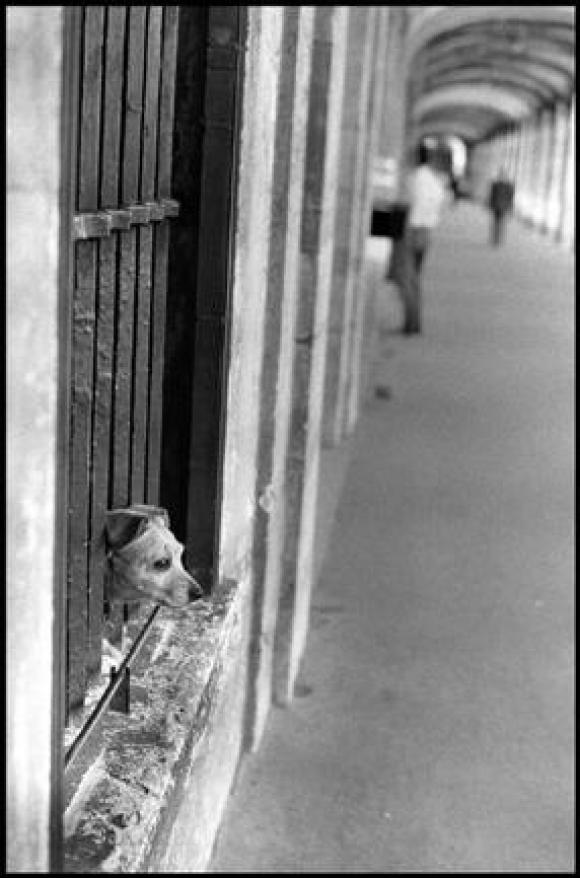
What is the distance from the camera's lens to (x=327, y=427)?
9773 mm

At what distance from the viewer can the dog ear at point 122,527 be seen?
8.89 ft

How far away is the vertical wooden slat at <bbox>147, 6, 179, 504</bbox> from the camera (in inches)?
116

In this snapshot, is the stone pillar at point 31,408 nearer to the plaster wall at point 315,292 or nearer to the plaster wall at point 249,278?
the plaster wall at point 249,278

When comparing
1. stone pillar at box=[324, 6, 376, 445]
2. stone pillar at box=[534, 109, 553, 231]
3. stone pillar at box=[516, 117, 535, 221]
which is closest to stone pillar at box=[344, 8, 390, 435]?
stone pillar at box=[324, 6, 376, 445]

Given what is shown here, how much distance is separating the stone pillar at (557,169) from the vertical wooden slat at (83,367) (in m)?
34.2

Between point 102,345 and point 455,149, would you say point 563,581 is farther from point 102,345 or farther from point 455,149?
point 455,149

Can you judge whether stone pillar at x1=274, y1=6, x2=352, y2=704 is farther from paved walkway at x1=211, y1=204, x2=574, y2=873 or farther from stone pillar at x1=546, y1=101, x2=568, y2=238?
stone pillar at x1=546, y1=101, x2=568, y2=238

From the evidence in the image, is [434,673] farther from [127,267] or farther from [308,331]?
[127,267]

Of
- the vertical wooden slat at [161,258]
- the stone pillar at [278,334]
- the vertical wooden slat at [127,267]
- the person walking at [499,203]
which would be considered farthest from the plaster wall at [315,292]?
the person walking at [499,203]

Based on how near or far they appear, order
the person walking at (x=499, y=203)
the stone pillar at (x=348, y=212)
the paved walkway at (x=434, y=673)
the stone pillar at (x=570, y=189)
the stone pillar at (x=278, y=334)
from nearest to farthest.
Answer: the stone pillar at (x=278, y=334)
the paved walkway at (x=434, y=673)
the stone pillar at (x=348, y=212)
the person walking at (x=499, y=203)
the stone pillar at (x=570, y=189)

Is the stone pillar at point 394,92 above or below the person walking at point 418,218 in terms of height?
above

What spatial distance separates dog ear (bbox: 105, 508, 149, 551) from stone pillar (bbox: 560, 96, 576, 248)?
30.0 meters

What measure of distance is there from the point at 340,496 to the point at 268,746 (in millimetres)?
3704

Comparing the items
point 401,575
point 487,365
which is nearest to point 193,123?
point 401,575
